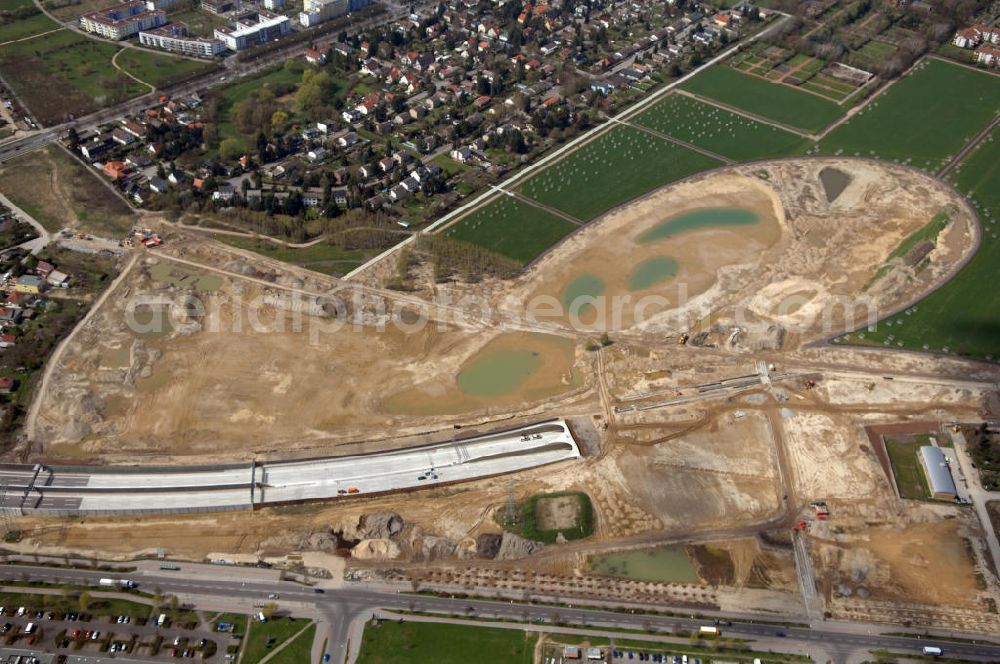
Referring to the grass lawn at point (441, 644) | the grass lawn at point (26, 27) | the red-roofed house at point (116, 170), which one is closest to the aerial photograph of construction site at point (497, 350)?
the grass lawn at point (441, 644)

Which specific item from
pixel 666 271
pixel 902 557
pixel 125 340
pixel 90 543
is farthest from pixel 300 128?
pixel 902 557

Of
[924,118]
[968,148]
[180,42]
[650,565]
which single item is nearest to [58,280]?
[180,42]

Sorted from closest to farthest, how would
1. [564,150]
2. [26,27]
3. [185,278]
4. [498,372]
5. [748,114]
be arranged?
[498,372] → [185,278] → [564,150] → [748,114] → [26,27]

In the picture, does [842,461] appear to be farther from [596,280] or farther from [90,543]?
[90,543]

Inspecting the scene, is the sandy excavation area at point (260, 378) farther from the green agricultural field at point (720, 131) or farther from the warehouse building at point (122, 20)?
the warehouse building at point (122, 20)
